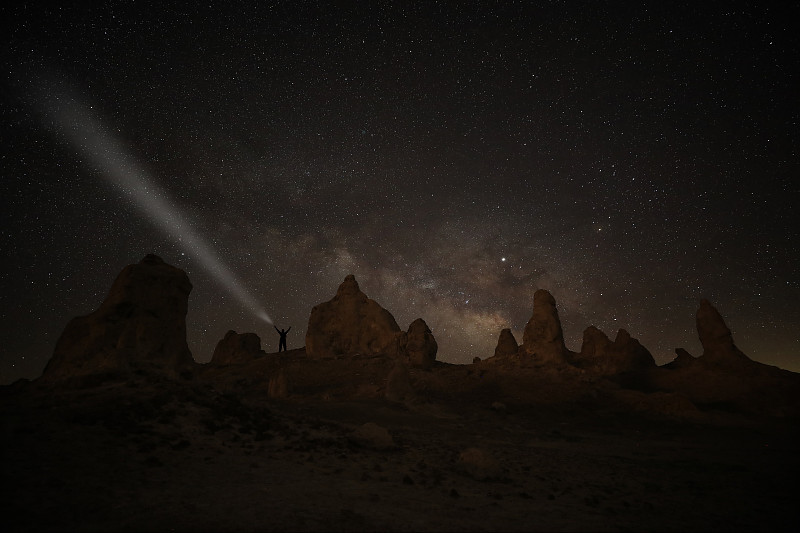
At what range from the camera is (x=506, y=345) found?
195 feet

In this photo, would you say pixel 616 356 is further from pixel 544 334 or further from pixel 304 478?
pixel 304 478

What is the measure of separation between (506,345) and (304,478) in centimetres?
5226

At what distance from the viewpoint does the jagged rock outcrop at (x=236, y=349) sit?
62094 mm

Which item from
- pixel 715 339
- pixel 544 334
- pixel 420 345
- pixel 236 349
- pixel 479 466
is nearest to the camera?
pixel 479 466

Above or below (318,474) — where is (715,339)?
above

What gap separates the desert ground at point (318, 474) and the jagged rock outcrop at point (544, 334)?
2478 cm

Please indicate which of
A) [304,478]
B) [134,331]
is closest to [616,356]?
[304,478]

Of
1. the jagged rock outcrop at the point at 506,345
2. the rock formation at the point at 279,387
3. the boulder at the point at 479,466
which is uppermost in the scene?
the jagged rock outcrop at the point at 506,345

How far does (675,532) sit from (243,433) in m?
14.0

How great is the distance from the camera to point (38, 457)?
9.31m

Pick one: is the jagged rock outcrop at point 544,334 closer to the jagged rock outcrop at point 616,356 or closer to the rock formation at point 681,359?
the jagged rock outcrop at point 616,356

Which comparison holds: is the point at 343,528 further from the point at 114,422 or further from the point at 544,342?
the point at 544,342

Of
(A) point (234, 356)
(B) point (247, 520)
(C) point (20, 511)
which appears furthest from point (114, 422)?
(A) point (234, 356)

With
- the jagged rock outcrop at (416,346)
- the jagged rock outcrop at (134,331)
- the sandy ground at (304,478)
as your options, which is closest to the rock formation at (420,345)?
the jagged rock outcrop at (416,346)
